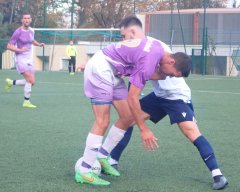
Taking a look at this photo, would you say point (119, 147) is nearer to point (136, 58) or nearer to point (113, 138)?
point (113, 138)

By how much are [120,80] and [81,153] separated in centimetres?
181

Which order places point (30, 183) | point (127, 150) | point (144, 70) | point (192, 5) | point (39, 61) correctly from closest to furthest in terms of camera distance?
point (144, 70)
point (30, 183)
point (127, 150)
point (39, 61)
point (192, 5)

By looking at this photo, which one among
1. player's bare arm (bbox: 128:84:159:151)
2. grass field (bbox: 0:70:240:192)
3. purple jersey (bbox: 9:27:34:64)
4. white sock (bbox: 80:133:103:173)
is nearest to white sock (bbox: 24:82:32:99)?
purple jersey (bbox: 9:27:34:64)

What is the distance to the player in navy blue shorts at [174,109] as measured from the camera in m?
6.52

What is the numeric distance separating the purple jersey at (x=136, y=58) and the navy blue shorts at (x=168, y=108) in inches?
25.4

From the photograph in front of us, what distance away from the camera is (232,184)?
6543mm

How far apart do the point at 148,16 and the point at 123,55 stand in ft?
148

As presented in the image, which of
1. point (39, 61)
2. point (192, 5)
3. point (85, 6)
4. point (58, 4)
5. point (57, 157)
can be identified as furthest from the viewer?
point (192, 5)

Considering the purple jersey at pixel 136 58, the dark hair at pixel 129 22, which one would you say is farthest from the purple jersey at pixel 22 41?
the purple jersey at pixel 136 58

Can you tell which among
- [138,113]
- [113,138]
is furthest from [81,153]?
[138,113]

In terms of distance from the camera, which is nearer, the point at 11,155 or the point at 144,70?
the point at 144,70

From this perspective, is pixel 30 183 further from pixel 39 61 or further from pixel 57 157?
pixel 39 61

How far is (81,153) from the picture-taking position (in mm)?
8211

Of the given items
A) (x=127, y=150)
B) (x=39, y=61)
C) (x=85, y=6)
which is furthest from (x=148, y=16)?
(x=127, y=150)
